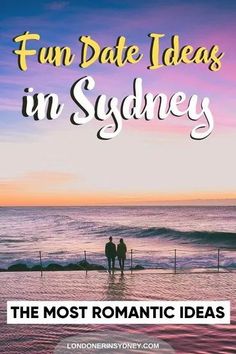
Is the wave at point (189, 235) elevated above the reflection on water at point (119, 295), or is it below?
below

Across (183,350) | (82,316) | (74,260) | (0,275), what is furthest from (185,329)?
(74,260)

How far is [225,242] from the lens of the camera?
5147 centimetres

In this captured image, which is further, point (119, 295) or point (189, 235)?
point (189, 235)

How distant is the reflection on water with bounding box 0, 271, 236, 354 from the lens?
9.35 meters

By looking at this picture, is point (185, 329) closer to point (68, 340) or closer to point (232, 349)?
point (232, 349)

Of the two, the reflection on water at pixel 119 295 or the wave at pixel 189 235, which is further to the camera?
the wave at pixel 189 235

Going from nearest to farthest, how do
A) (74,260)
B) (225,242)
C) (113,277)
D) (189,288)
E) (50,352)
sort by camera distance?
(50,352) → (189,288) → (113,277) → (74,260) → (225,242)

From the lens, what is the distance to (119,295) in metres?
13.4

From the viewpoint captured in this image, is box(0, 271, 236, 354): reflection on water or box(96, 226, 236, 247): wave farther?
box(96, 226, 236, 247): wave

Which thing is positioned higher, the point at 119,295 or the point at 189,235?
the point at 119,295

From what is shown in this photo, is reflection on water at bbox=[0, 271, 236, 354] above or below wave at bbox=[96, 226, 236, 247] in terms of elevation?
above

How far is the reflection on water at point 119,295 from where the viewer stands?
935cm

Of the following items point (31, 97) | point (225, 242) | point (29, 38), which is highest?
point (29, 38)

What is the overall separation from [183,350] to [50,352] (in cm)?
218
